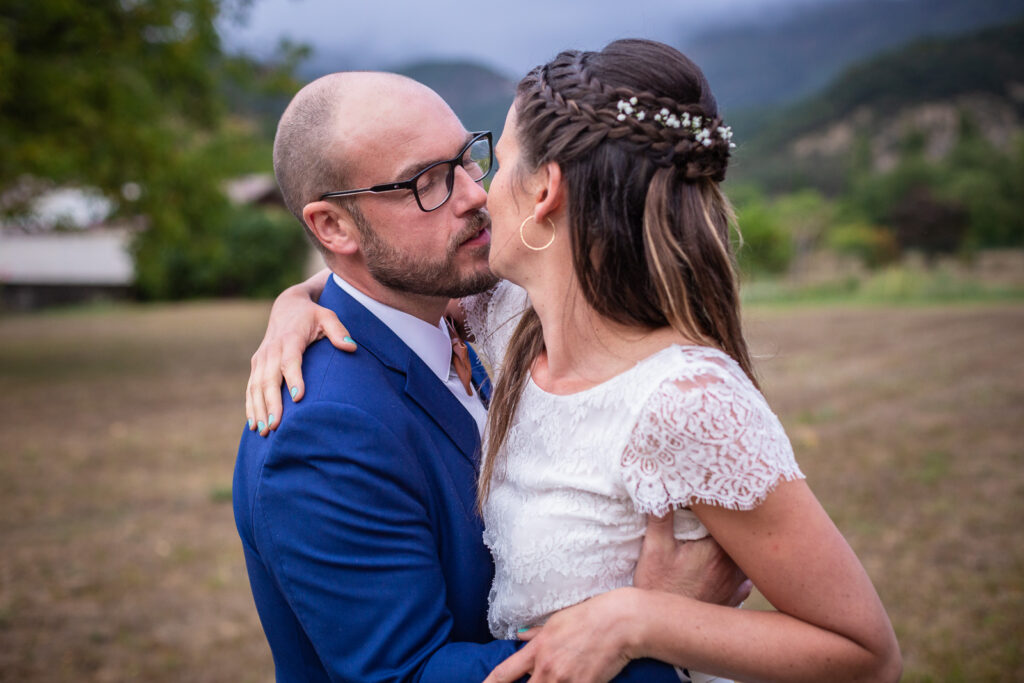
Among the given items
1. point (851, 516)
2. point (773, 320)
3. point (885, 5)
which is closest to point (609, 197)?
point (851, 516)

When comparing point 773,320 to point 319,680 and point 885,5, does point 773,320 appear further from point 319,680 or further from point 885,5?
point 885,5

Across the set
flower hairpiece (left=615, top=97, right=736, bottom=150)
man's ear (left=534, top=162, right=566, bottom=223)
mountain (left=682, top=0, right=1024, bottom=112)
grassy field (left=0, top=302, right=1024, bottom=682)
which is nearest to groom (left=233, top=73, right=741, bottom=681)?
man's ear (left=534, top=162, right=566, bottom=223)

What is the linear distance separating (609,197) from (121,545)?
5.99 metres

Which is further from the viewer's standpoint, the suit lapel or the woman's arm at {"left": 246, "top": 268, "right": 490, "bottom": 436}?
the suit lapel

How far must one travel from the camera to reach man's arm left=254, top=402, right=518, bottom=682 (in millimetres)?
1678

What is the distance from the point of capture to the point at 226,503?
282 inches

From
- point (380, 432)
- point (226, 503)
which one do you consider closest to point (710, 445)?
point (380, 432)

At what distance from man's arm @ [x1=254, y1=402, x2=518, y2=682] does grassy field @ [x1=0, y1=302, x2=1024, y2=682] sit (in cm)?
96

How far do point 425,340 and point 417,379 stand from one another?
214 millimetres

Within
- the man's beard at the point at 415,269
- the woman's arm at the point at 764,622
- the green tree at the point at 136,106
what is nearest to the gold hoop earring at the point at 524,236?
the man's beard at the point at 415,269

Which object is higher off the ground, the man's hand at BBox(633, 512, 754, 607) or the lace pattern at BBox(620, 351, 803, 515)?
the lace pattern at BBox(620, 351, 803, 515)

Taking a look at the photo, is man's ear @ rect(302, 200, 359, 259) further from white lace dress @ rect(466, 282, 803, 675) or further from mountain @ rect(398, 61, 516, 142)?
white lace dress @ rect(466, 282, 803, 675)

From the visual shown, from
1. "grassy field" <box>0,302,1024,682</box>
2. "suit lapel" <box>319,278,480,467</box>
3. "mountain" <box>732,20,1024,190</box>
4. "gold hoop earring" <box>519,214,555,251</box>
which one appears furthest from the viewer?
"mountain" <box>732,20,1024,190</box>

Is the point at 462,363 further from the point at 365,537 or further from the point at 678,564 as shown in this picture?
the point at 678,564
